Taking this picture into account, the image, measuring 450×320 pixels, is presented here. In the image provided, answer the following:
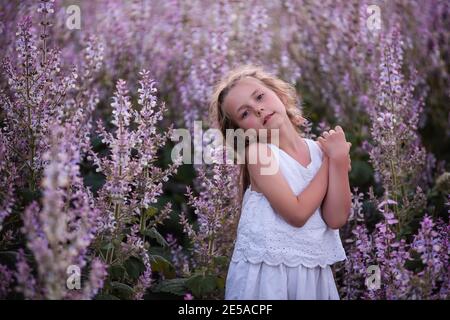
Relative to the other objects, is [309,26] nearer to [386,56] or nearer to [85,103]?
[386,56]

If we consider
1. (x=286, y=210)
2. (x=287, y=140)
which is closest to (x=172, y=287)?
(x=286, y=210)

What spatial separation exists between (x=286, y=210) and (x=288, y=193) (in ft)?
0.21

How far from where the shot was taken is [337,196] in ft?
8.32

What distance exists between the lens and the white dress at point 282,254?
2.50 metres

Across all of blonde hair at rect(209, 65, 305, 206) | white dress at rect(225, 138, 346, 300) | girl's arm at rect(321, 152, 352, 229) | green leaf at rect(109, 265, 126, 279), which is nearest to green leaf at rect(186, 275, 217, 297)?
white dress at rect(225, 138, 346, 300)

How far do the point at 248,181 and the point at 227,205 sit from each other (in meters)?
0.23

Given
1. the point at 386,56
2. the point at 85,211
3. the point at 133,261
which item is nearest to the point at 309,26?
the point at 386,56

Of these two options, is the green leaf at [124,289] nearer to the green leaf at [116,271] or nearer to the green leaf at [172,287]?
the green leaf at [116,271]

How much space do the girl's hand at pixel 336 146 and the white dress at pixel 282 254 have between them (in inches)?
4.5

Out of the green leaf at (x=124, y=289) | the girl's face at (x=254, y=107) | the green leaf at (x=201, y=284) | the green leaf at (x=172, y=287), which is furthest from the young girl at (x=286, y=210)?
the green leaf at (x=124, y=289)

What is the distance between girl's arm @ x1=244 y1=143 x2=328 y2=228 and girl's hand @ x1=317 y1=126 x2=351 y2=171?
9cm

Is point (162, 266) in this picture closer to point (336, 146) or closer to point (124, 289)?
point (124, 289)

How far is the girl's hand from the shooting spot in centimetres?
259

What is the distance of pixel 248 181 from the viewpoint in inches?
113
